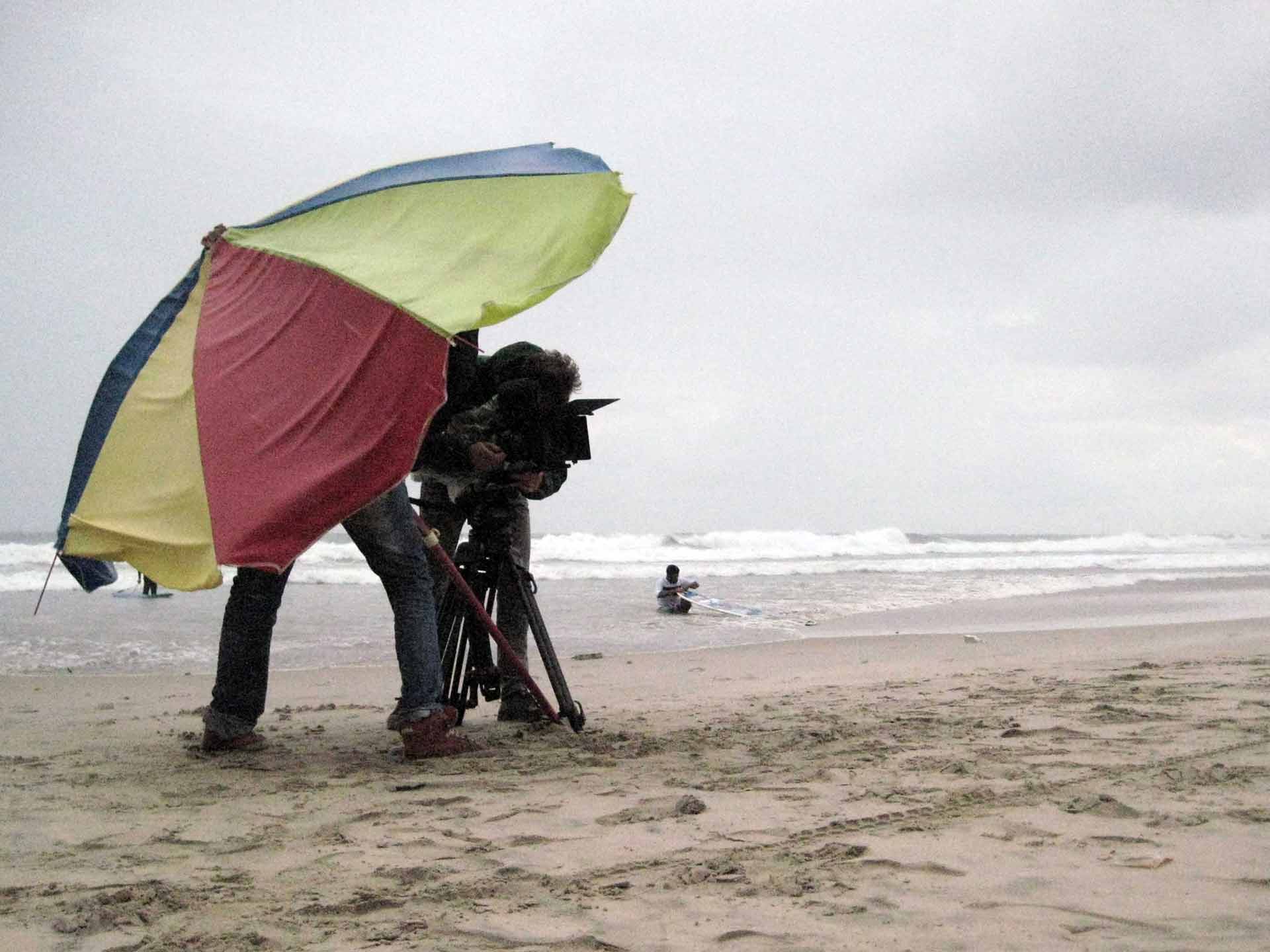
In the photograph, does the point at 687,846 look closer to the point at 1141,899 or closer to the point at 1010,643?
the point at 1141,899

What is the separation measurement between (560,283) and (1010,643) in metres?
5.99

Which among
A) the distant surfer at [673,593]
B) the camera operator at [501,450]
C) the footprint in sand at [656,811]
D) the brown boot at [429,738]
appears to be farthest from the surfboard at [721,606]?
the footprint in sand at [656,811]

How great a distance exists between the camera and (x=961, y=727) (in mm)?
3959

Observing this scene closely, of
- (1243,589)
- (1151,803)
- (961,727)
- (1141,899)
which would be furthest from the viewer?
(1243,589)

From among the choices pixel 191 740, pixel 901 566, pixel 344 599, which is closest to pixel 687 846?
pixel 191 740

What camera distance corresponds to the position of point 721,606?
10.8 metres

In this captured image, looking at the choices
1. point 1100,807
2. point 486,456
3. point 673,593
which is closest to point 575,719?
point 486,456

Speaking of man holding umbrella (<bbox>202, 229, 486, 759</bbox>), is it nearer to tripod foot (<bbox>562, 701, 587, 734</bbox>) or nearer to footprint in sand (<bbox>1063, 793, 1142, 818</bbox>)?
tripod foot (<bbox>562, 701, 587, 734</bbox>)

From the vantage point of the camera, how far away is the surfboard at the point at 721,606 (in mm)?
10445

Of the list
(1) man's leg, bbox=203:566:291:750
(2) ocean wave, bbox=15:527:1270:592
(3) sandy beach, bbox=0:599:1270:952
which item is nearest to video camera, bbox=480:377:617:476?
(1) man's leg, bbox=203:566:291:750

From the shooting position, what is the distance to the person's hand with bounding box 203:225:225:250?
385cm

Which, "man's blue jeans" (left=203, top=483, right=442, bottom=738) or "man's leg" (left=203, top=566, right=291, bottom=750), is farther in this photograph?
"man's leg" (left=203, top=566, right=291, bottom=750)

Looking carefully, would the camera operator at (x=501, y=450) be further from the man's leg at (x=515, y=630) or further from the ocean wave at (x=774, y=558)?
the ocean wave at (x=774, y=558)

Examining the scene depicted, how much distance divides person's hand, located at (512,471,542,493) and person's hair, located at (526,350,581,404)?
32 cm
